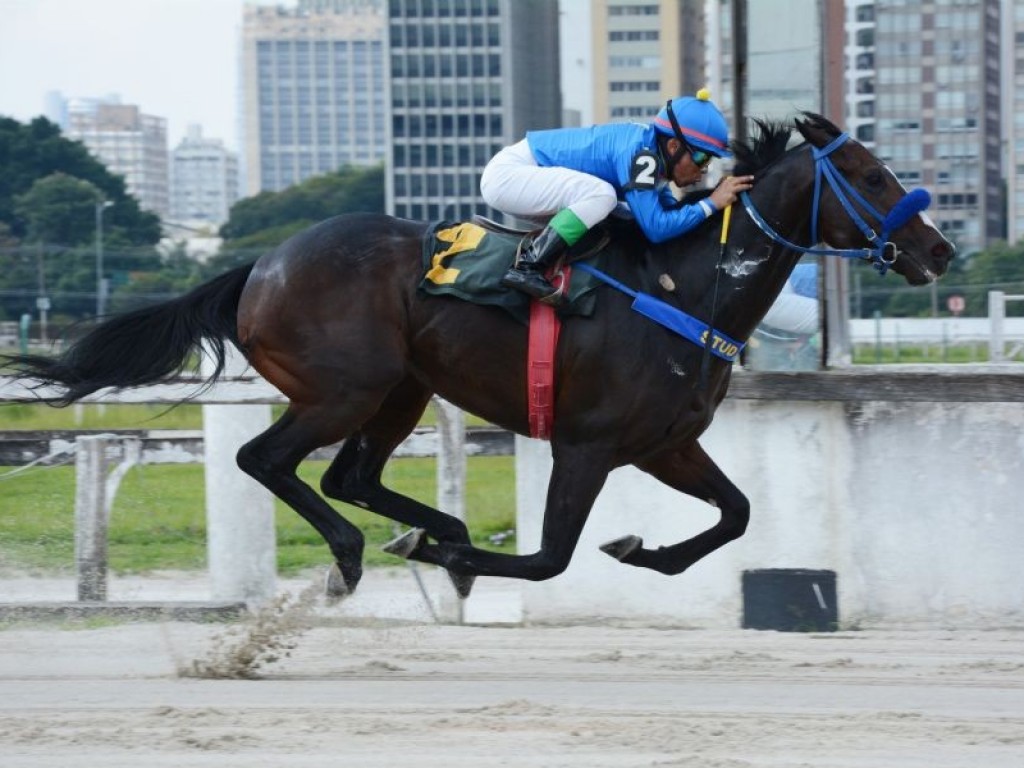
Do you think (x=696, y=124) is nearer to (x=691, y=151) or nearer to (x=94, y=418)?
(x=691, y=151)

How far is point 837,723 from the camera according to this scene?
14.8ft

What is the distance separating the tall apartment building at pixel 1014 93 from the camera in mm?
7344

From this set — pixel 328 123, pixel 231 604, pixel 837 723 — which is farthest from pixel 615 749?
pixel 328 123

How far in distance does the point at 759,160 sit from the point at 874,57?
1990 millimetres

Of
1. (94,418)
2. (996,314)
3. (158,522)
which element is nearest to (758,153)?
(996,314)

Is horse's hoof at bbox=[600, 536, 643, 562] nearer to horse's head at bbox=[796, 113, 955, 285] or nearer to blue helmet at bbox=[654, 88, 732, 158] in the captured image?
horse's head at bbox=[796, 113, 955, 285]

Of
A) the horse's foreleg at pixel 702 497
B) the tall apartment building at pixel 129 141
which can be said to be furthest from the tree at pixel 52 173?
the tall apartment building at pixel 129 141

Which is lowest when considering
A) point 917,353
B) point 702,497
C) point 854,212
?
point 702,497

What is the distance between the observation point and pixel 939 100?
7.29 m

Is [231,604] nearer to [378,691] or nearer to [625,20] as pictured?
[378,691]

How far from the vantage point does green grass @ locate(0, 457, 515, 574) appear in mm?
7707

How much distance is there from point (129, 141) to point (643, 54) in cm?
15840

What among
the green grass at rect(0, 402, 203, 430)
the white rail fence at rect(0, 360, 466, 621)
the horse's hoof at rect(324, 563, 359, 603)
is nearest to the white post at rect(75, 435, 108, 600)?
the white rail fence at rect(0, 360, 466, 621)

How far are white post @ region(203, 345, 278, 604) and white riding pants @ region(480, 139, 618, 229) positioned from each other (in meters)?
1.74
